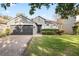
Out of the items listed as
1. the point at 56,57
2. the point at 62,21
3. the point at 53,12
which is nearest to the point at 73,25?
the point at 62,21

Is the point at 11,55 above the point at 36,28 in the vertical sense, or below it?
below

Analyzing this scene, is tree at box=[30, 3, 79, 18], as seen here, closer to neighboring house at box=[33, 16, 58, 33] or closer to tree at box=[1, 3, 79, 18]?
tree at box=[1, 3, 79, 18]

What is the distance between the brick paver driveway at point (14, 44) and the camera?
186cm

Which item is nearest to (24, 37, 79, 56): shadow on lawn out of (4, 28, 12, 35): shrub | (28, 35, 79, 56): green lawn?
(28, 35, 79, 56): green lawn

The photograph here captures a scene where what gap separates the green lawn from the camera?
184 cm

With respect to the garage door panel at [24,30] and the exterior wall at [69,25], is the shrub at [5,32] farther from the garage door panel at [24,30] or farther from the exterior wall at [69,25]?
the exterior wall at [69,25]

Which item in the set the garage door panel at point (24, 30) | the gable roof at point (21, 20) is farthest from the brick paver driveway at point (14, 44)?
the gable roof at point (21, 20)

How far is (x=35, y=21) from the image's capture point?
6.18 feet

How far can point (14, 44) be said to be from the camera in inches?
73.6

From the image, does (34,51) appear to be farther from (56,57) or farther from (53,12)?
(53,12)

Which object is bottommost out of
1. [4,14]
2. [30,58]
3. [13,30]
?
[30,58]

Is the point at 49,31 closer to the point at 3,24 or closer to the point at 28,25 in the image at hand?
the point at 28,25

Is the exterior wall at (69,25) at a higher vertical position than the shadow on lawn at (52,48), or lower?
higher

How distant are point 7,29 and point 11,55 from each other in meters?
0.27
